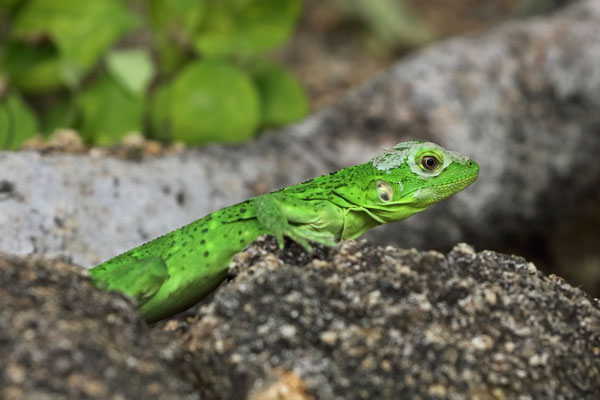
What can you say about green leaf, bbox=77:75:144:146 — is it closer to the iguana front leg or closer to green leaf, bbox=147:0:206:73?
green leaf, bbox=147:0:206:73

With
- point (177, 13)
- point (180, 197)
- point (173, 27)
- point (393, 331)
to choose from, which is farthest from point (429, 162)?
point (173, 27)

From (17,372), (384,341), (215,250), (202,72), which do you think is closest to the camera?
(17,372)

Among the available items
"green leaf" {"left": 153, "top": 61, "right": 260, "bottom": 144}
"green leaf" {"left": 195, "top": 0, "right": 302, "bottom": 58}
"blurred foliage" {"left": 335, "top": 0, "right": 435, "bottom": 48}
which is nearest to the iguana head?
"green leaf" {"left": 153, "top": 61, "right": 260, "bottom": 144}

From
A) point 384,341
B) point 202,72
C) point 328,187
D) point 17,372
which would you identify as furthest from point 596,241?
point 17,372

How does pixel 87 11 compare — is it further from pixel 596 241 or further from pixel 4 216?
pixel 596 241

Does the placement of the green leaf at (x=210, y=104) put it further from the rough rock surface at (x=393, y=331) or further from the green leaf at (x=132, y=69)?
the rough rock surface at (x=393, y=331)
